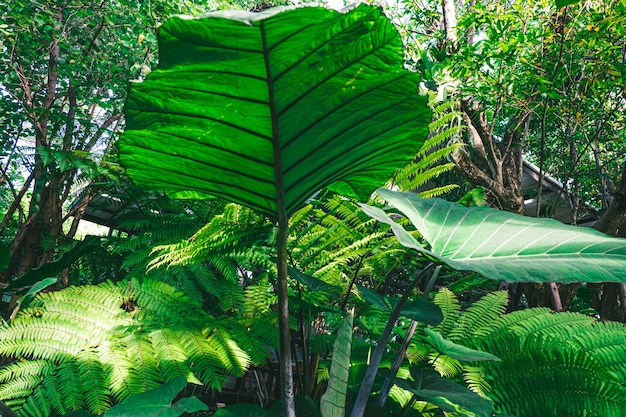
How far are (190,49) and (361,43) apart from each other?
0.81 ft

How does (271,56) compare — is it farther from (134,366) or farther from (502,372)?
(502,372)

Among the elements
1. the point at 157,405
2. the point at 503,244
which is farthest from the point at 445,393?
the point at 157,405

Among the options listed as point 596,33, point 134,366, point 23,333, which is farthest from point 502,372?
point 596,33

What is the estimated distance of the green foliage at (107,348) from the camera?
4.10ft

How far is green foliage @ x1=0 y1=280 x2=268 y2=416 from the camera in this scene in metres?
1.25

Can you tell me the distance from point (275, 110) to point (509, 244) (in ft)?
1.84

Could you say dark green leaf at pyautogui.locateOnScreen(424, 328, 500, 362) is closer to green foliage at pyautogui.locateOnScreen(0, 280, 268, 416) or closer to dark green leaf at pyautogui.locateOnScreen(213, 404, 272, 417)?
dark green leaf at pyautogui.locateOnScreen(213, 404, 272, 417)

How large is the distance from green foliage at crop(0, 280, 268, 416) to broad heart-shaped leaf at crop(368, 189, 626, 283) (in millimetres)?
832

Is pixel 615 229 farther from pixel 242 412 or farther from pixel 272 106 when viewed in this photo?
pixel 272 106

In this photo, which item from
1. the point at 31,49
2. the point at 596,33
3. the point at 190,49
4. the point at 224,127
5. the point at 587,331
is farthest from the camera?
the point at 31,49

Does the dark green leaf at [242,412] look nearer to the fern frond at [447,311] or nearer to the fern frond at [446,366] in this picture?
the fern frond at [446,366]

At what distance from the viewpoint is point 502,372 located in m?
1.34

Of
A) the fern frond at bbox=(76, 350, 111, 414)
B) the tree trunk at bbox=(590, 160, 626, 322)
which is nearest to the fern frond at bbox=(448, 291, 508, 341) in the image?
the fern frond at bbox=(76, 350, 111, 414)

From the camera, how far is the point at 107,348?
138cm
